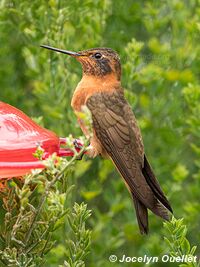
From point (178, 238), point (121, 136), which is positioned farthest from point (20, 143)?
point (121, 136)

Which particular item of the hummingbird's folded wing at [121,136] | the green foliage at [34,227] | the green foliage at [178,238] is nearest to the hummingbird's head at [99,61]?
the hummingbird's folded wing at [121,136]

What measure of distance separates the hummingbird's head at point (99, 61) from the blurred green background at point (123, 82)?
234 millimetres

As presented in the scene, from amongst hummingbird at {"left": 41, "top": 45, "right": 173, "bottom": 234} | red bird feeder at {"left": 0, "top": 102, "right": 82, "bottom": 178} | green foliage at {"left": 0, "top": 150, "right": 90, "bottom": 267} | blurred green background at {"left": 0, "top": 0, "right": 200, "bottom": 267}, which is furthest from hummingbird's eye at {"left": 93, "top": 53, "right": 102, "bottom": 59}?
green foliage at {"left": 0, "top": 150, "right": 90, "bottom": 267}

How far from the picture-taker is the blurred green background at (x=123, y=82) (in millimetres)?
4891

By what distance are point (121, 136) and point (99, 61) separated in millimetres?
573

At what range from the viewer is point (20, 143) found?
3049 mm

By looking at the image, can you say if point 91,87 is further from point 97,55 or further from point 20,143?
point 20,143

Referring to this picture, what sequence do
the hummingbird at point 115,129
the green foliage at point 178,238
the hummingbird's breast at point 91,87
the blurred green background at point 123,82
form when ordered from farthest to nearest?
the blurred green background at point 123,82, the hummingbird's breast at point 91,87, the hummingbird at point 115,129, the green foliage at point 178,238

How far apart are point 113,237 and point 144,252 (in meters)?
0.25

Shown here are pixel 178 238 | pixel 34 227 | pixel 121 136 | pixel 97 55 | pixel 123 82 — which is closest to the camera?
pixel 34 227

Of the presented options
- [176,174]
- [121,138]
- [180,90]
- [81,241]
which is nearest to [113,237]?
[176,174]

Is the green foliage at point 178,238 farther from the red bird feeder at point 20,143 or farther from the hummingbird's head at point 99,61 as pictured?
the hummingbird's head at point 99,61

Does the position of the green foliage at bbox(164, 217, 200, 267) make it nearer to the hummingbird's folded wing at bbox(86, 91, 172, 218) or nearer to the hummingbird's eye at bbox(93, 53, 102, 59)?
the hummingbird's folded wing at bbox(86, 91, 172, 218)

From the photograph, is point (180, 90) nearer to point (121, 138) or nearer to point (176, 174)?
point (176, 174)
